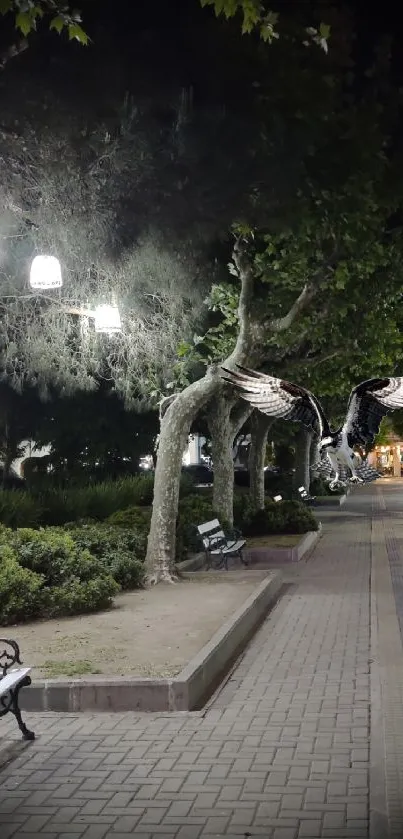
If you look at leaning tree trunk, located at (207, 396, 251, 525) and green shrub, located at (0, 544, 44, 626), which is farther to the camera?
leaning tree trunk, located at (207, 396, 251, 525)

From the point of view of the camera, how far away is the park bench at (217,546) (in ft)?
51.4

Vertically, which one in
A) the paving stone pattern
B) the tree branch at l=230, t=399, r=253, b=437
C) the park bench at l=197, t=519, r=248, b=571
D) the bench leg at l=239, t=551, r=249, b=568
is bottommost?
the paving stone pattern

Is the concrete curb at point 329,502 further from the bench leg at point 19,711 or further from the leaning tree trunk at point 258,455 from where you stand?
the bench leg at point 19,711

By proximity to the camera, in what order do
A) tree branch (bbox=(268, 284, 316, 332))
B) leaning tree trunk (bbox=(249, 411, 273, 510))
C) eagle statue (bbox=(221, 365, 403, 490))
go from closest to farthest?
eagle statue (bbox=(221, 365, 403, 490)) < tree branch (bbox=(268, 284, 316, 332)) < leaning tree trunk (bbox=(249, 411, 273, 510))

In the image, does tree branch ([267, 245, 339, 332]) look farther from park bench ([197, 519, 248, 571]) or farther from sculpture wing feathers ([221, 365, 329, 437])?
park bench ([197, 519, 248, 571])

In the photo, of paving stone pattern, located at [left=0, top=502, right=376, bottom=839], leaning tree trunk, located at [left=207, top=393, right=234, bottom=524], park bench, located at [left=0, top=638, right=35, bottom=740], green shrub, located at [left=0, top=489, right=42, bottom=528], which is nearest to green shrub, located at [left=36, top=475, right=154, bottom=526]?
green shrub, located at [left=0, top=489, right=42, bottom=528]

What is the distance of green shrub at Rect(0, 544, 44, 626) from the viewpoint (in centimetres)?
988

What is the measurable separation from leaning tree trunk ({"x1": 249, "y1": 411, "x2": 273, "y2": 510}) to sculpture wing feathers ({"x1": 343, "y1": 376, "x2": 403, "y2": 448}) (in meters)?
13.8

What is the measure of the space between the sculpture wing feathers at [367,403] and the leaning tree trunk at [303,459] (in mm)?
24281

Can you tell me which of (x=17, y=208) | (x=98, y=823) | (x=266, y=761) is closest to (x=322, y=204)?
(x=17, y=208)

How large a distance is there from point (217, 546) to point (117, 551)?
3.12 meters

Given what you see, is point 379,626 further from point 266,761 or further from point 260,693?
point 266,761

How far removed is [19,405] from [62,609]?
1665 cm

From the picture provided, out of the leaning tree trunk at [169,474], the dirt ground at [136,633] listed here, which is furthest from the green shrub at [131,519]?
the dirt ground at [136,633]
